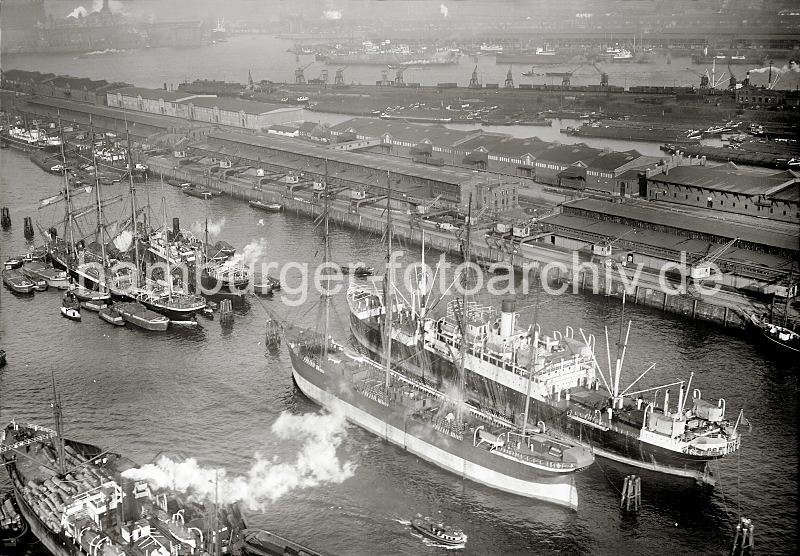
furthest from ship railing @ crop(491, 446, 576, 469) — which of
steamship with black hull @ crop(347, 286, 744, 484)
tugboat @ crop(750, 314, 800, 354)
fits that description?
tugboat @ crop(750, 314, 800, 354)

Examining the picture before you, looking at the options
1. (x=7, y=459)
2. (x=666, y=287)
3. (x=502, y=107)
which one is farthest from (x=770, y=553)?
(x=502, y=107)

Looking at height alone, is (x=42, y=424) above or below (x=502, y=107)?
below

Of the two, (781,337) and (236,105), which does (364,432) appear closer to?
(781,337)

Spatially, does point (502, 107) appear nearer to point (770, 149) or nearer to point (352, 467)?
point (770, 149)

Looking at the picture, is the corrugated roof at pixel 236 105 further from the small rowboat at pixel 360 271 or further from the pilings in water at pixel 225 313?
the pilings in water at pixel 225 313

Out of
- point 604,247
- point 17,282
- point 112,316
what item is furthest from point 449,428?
point 17,282

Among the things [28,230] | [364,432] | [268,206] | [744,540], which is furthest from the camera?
[268,206]
